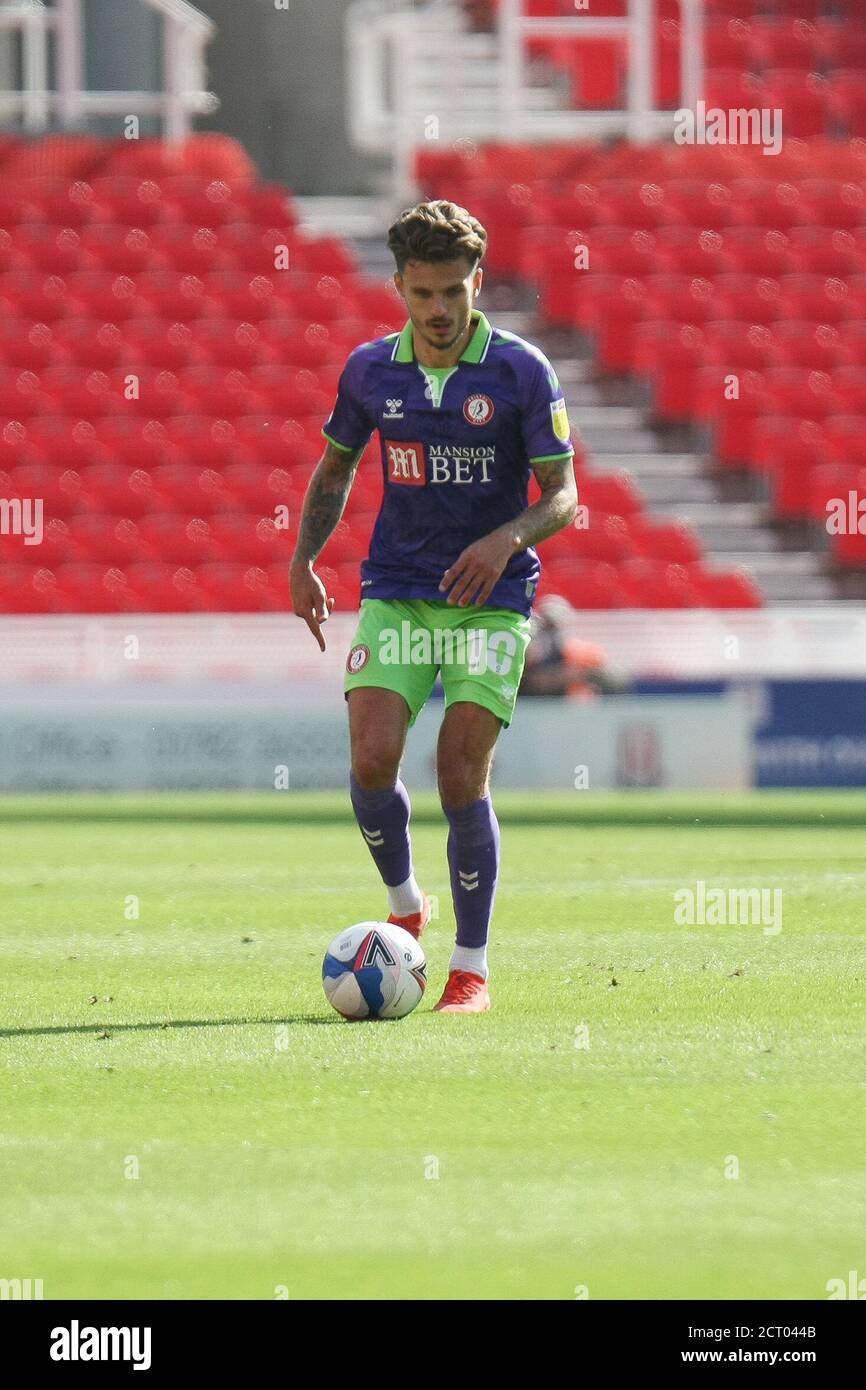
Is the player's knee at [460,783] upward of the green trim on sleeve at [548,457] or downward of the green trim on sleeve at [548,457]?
downward

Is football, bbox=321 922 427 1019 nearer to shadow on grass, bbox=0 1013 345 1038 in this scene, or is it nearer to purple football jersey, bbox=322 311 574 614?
shadow on grass, bbox=0 1013 345 1038

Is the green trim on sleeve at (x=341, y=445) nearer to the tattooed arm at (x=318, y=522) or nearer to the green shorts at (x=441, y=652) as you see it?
the tattooed arm at (x=318, y=522)

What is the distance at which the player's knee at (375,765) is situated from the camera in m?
7.23

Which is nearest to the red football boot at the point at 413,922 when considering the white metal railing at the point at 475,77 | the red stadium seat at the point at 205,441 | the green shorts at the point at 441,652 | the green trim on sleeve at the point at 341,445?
the green shorts at the point at 441,652

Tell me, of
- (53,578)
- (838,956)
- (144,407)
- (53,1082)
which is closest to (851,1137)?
(53,1082)

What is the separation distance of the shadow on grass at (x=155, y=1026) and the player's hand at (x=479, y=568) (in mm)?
1305

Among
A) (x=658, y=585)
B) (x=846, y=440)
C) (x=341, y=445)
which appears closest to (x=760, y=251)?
(x=846, y=440)

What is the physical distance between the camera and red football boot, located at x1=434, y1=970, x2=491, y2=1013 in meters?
7.21

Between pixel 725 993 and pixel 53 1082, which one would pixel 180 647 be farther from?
pixel 53 1082

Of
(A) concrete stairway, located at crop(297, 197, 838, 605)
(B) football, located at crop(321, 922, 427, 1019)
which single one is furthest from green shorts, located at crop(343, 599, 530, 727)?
(A) concrete stairway, located at crop(297, 197, 838, 605)

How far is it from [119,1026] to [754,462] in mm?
19754

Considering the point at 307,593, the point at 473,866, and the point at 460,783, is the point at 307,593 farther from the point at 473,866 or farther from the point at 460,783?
the point at 473,866

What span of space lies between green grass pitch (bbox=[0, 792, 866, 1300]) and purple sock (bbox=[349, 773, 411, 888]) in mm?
445
